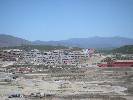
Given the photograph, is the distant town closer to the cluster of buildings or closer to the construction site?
the construction site

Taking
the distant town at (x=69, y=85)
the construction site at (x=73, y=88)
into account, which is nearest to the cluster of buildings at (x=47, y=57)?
the distant town at (x=69, y=85)

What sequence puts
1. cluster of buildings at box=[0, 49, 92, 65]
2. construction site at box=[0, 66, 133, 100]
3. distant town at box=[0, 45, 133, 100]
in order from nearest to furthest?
construction site at box=[0, 66, 133, 100], distant town at box=[0, 45, 133, 100], cluster of buildings at box=[0, 49, 92, 65]

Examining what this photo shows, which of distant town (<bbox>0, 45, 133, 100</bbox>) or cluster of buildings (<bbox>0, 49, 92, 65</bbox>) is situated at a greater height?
cluster of buildings (<bbox>0, 49, 92, 65</bbox>)

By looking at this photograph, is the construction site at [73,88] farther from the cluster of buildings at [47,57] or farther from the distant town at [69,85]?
the cluster of buildings at [47,57]

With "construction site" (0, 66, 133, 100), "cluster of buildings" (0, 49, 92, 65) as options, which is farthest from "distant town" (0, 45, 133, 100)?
"cluster of buildings" (0, 49, 92, 65)

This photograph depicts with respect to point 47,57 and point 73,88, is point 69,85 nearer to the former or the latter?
point 73,88

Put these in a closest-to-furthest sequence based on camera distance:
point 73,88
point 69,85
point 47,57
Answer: point 73,88 → point 69,85 → point 47,57

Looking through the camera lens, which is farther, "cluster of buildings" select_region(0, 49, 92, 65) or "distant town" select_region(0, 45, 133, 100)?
"cluster of buildings" select_region(0, 49, 92, 65)

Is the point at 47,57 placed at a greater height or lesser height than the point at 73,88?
greater

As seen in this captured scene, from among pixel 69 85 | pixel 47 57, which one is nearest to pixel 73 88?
pixel 69 85

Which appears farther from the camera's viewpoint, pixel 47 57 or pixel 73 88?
pixel 47 57
